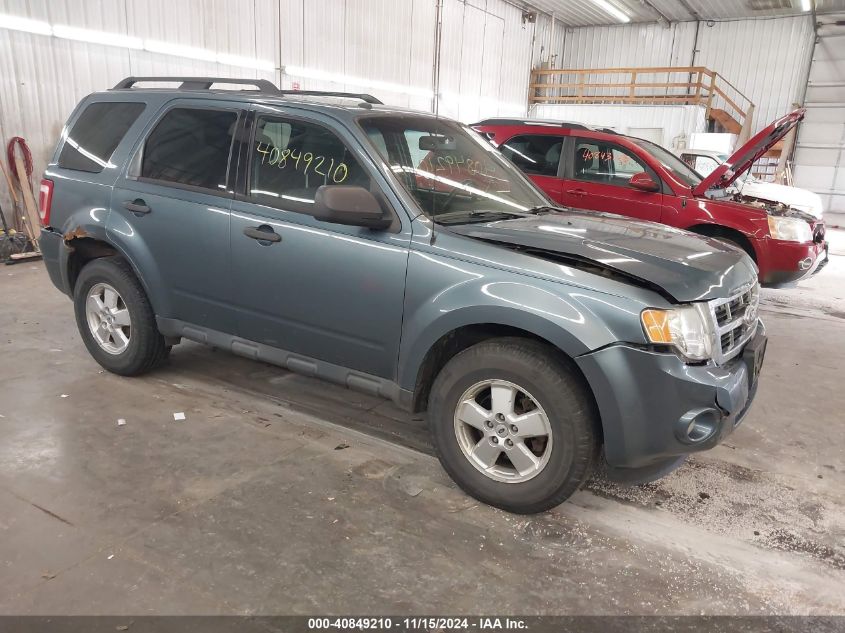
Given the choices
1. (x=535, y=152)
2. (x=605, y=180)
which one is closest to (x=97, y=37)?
(x=535, y=152)

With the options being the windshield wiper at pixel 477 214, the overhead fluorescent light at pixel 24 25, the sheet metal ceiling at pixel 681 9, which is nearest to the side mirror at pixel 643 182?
the windshield wiper at pixel 477 214

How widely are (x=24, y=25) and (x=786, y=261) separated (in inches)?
374

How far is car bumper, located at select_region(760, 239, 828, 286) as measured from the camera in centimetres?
630

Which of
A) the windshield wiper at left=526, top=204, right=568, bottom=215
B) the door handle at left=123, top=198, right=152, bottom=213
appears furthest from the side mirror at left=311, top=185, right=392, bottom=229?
the door handle at left=123, top=198, right=152, bottom=213

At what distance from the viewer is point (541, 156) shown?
23.4ft

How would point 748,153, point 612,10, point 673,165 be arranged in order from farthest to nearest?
point 612,10, point 673,165, point 748,153

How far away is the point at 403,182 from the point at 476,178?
0.62 m

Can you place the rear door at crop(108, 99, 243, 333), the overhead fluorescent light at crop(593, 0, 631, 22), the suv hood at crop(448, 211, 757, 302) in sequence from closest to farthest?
the suv hood at crop(448, 211, 757, 302) → the rear door at crop(108, 99, 243, 333) → the overhead fluorescent light at crop(593, 0, 631, 22)

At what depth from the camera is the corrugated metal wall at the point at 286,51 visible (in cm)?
845

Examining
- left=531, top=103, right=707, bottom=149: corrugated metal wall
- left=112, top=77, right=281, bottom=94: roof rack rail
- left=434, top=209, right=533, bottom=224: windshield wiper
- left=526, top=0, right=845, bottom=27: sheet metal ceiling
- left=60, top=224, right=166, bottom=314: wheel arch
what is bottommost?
left=60, top=224, right=166, bottom=314: wheel arch

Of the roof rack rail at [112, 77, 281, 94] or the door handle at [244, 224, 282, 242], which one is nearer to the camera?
the door handle at [244, 224, 282, 242]

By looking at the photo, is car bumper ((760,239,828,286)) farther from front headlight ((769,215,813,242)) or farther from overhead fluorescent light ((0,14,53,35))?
overhead fluorescent light ((0,14,53,35))

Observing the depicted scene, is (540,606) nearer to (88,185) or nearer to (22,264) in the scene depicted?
(88,185)

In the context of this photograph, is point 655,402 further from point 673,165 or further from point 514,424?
point 673,165
